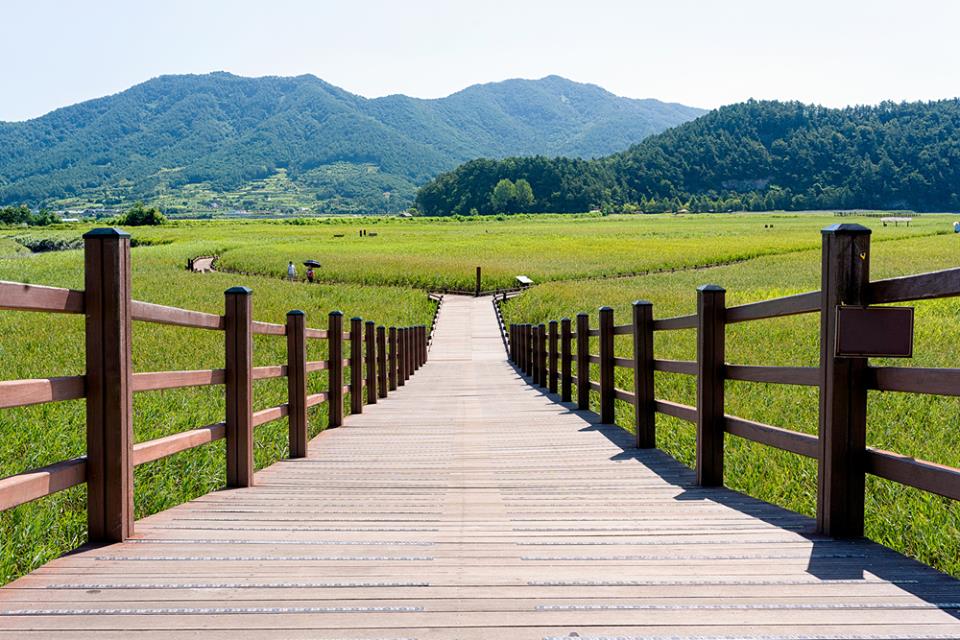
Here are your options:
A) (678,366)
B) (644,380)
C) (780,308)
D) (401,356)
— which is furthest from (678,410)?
(401,356)

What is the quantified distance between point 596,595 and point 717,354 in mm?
3112

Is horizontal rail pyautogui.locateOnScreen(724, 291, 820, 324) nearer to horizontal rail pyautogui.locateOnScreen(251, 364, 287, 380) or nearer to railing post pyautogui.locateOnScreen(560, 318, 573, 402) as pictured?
horizontal rail pyautogui.locateOnScreen(251, 364, 287, 380)

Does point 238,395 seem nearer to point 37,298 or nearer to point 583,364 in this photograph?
point 37,298

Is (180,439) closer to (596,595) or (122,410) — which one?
(122,410)

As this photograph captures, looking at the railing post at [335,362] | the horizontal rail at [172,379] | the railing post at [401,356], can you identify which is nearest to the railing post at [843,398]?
the horizontal rail at [172,379]

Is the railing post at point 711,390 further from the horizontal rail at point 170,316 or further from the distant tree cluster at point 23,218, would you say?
the distant tree cluster at point 23,218

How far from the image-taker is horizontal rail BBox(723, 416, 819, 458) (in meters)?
4.81

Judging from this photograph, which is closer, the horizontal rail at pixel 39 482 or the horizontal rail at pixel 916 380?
the horizontal rail at pixel 39 482

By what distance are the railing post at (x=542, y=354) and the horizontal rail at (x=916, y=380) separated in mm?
12451

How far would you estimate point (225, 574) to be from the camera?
12.4 feet

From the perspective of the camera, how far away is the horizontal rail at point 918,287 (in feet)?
12.1

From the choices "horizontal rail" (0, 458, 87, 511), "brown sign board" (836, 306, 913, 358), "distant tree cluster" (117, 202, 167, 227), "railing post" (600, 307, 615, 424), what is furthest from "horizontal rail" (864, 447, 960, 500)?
"distant tree cluster" (117, 202, 167, 227)

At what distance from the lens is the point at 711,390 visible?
618 centimetres

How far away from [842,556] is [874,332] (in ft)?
3.55
